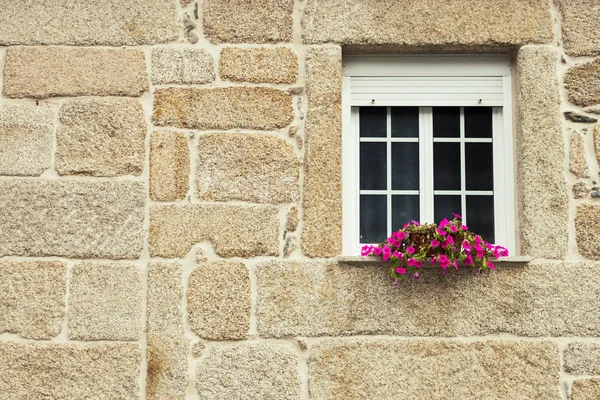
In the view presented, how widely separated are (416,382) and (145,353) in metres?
1.39

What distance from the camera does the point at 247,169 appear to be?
3732 millimetres

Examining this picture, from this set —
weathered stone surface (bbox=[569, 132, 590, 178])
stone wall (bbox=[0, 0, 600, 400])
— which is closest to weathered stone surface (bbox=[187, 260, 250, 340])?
stone wall (bbox=[0, 0, 600, 400])

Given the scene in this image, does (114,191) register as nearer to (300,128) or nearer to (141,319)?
(141,319)

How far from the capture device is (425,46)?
3.82 m

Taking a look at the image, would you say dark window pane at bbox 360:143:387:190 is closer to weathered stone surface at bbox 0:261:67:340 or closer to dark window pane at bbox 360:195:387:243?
dark window pane at bbox 360:195:387:243

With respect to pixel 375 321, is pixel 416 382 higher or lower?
lower

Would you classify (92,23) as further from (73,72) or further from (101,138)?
(101,138)

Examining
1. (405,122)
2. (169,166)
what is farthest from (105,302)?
(405,122)

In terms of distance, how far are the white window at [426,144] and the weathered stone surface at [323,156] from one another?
136 millimetres

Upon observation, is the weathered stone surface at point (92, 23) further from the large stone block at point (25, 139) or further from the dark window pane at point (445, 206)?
the dark window pane at point (445, 206)

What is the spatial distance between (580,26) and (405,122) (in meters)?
1.05

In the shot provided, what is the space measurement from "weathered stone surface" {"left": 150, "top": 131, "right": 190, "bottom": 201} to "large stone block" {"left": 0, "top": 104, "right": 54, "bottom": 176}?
568 millimetres

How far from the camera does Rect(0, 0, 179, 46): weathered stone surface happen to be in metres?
3.83

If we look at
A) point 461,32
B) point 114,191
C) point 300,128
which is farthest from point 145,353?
point 461,32
